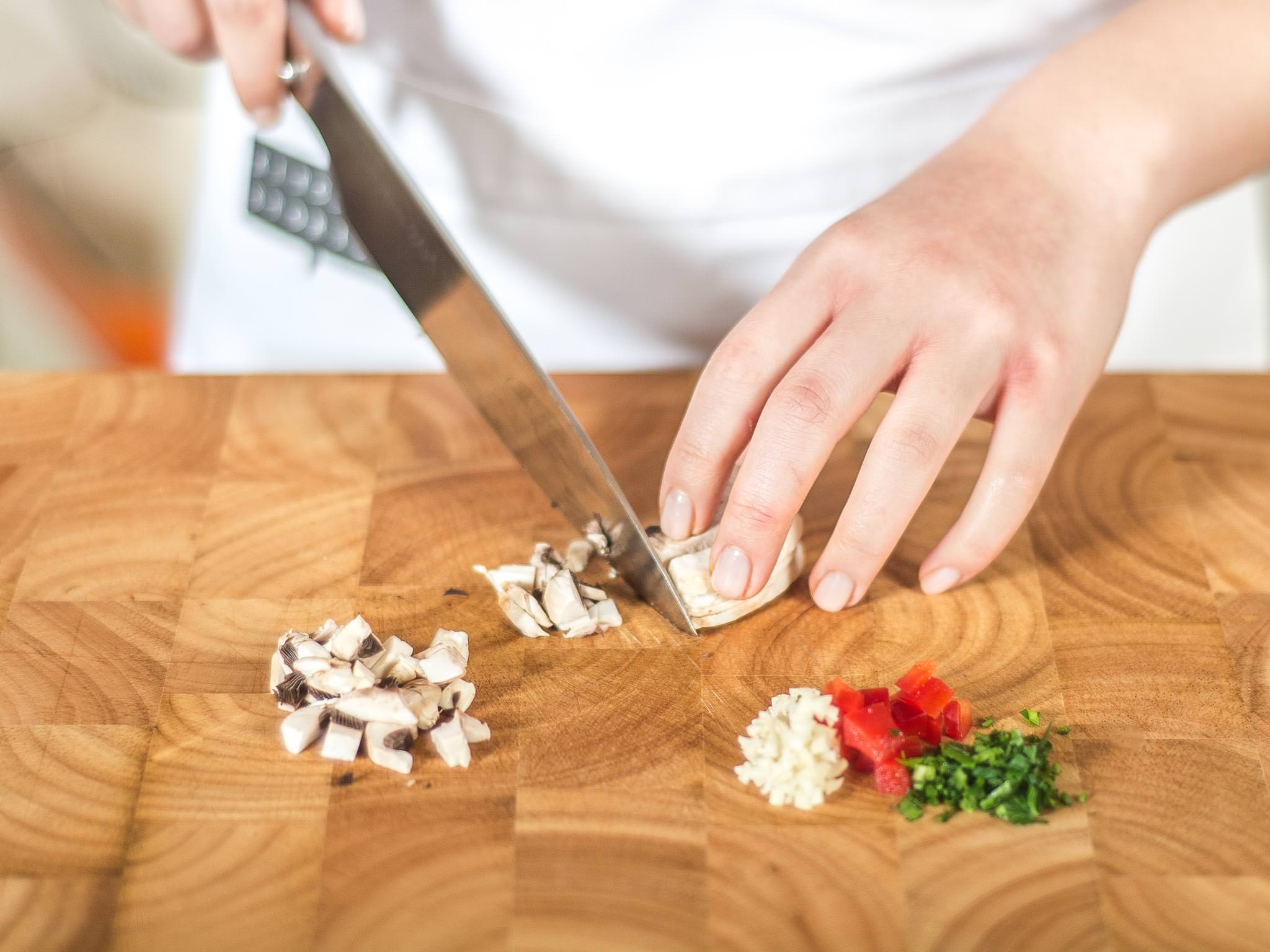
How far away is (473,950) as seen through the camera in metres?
0.87

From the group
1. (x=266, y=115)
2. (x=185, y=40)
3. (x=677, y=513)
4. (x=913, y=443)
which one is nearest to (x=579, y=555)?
(x=677, y=513)

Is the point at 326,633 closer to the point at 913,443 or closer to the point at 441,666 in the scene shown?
the point at 441,666

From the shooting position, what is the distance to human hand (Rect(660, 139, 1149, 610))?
1.02 meters

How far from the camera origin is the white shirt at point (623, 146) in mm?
1324

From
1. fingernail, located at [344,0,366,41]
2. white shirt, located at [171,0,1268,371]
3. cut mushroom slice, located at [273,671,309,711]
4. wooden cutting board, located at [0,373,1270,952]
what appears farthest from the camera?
white shirt, located at [171,0,1268,371]

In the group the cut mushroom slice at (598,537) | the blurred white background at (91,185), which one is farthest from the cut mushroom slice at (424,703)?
the blurred white background at (91,185)

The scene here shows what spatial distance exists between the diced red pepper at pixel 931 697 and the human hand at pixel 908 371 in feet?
0.38

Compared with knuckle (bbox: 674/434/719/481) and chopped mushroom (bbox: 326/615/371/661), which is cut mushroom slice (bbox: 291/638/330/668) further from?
knuckle (bbox: 674/434/719/481)

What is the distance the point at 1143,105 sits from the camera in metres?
1.20

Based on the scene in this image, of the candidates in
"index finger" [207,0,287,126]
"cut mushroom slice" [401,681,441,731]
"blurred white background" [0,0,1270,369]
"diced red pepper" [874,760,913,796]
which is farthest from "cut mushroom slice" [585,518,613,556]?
"blurred white background" [0,0,1270,369]

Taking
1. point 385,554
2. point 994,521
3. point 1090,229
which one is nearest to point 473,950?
point 385,554

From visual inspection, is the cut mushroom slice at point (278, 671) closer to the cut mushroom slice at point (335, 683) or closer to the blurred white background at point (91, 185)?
the cut mushroom slice at point (335, 683)

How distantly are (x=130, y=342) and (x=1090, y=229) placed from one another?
1947mm

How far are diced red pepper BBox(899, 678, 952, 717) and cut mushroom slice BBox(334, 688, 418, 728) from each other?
42 cm
